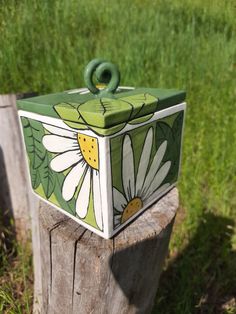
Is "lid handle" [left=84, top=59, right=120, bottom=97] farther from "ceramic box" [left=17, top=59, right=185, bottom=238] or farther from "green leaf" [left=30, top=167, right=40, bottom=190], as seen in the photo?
"green leaf" [left=30, top=167, right=40, bottom=190]

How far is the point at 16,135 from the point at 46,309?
654 mm

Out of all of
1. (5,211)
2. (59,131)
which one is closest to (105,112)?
(59,131)

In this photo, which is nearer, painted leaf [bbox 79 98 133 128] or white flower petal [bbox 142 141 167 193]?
painted leaf [bbox 79 98 133 128]

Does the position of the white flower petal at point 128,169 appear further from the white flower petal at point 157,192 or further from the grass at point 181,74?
the grass at point 181,74

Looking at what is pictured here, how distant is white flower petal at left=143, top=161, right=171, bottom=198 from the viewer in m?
0.73

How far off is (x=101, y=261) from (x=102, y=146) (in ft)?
0.87

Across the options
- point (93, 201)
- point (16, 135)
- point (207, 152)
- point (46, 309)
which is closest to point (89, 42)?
point (16, 135)

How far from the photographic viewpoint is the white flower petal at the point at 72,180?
24.3 inches

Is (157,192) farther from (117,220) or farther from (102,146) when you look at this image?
(102,146)

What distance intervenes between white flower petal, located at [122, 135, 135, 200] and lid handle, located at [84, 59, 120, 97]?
129 millimetres

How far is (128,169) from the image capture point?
62 cm

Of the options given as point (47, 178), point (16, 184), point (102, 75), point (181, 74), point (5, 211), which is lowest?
point (5, 211)

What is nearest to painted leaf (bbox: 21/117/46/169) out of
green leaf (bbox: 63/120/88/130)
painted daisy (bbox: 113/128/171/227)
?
green leaf (bbox: 63/120/88/130)

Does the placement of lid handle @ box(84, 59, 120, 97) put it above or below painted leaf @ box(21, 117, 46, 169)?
above
